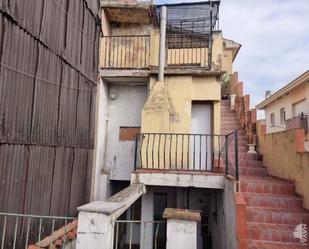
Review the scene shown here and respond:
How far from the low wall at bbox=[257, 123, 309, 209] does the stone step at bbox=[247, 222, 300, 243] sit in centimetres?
76

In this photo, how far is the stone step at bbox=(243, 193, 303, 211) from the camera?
5.28m

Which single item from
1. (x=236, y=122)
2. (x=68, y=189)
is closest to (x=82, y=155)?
(x=68, y=189)

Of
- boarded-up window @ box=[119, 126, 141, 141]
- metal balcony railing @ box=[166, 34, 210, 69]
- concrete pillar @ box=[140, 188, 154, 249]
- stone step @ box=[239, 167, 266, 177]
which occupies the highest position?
metal balcony railing @ box=[166, 34, 210, 69]

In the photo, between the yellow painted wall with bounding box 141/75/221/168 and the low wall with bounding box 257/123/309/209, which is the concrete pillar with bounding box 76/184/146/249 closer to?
the low wall with bounding box 257/123/309/209

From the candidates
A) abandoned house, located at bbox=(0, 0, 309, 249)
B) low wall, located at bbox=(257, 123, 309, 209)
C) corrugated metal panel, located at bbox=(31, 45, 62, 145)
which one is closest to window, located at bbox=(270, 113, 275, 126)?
abandoned house, located at bbox=(0, 0, 309, 249)

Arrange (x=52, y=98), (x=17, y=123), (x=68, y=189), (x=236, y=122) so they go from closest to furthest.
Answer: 1. (x=17, y=123)
2. (x=52, y=98)
3. (x=68, y=189)
4. (x=236, y=122)

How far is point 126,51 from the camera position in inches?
339

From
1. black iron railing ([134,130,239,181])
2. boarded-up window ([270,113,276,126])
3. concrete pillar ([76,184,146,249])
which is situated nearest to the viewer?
concrete pillar ([76,184,146,249])

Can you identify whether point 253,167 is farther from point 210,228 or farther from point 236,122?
point 236,122

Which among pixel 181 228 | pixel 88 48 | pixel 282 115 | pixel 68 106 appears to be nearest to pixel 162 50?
pixel 88 48

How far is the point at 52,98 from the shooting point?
5.20 metres

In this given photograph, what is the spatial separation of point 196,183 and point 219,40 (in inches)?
184

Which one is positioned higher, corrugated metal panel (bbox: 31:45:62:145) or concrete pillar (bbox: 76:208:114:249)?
corrugated metal panel (bbox: 31:45:62:145)

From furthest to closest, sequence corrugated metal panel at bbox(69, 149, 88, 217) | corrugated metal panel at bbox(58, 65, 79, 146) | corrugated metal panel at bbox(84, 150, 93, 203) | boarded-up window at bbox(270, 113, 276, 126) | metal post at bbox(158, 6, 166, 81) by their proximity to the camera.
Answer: boarded-up window at bbox(270, 113, 276, 126) → metal post at bbox(158, 6, 166, 81) → corrugated metal panel at bbox(84, 150, 93, 203) → corrugated metal panel at bbox(69, 149, 88, 217) → corrugated metal panel at bbox(58, 65, 79, 146)
